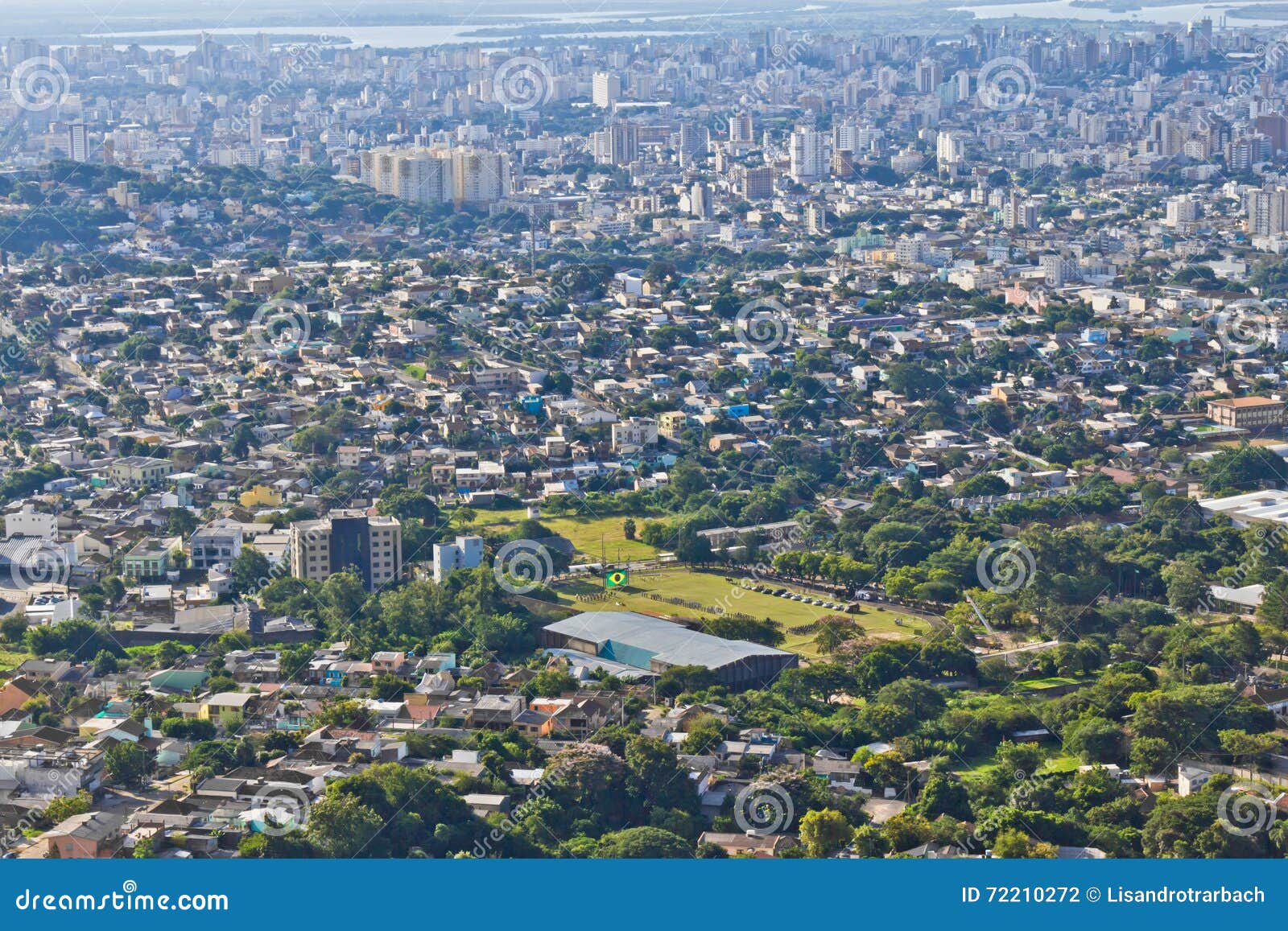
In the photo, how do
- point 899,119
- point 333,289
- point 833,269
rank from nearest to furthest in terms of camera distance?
point 333,289 → point 833,269 → point 899,119

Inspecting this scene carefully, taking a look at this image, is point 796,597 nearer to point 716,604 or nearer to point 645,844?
point 716,604

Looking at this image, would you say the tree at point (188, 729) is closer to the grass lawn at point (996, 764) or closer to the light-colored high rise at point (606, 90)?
the grass lawn at point (996, 764)

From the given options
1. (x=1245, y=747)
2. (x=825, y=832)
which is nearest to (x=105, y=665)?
(x=825, y=832)

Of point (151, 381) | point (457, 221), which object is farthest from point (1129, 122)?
point (151, 381)

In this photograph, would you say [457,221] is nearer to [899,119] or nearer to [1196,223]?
[1196,223]

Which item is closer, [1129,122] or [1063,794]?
[1063,794]

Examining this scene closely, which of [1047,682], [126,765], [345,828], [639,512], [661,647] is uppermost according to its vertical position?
[345,828]

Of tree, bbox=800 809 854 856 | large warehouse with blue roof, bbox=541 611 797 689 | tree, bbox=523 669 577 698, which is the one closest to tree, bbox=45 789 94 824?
tree, bbox=523 669 577 698
